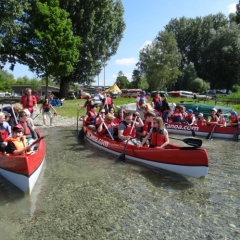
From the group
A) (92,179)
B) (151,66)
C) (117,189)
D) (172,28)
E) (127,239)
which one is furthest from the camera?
(172,28)

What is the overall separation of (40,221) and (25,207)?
0.72 m

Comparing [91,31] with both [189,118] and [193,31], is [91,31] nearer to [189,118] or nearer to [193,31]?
[189,118]

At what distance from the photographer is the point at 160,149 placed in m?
7.86

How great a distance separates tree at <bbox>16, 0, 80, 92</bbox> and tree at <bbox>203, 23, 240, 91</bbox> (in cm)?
2817

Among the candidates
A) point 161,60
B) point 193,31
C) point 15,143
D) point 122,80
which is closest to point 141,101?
point 15,143

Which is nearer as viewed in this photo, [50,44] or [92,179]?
[92,179]

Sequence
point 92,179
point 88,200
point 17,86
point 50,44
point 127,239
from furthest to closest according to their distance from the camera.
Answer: point 17,86
point 50,44
point 92,179
point 88,200
point 127,239

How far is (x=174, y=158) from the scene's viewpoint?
7.55 metres

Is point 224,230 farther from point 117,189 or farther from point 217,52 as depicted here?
point 217,52

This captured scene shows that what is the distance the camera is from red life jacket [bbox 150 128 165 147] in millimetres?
8184

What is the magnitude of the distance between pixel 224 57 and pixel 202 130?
1478 inches

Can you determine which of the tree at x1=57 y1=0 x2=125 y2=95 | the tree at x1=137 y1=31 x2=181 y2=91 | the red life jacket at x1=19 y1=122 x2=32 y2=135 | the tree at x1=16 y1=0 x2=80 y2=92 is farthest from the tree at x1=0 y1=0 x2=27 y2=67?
the tree at x1=137 y1=31 x2=181 y2=91

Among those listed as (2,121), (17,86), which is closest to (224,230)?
(2,121)

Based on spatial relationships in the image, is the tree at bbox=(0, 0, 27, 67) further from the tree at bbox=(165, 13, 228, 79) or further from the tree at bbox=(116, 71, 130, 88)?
the tree at bbox=(116, 71, 130, 88)
